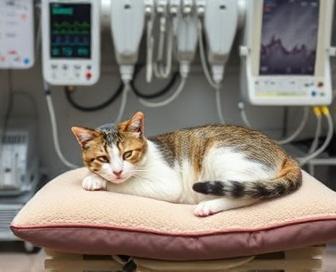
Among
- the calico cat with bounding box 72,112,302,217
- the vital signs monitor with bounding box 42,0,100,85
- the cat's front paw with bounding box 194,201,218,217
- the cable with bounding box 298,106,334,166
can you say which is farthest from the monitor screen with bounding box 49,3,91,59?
the cable with bounding box 298,106,334,166

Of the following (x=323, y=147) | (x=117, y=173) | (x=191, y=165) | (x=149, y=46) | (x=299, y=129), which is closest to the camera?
(x=117, y=173)

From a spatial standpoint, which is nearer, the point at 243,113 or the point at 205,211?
the point at 205,211

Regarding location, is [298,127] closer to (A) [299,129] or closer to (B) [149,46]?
(A) [299,129]

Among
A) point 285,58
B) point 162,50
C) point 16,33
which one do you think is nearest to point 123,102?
point 162,50

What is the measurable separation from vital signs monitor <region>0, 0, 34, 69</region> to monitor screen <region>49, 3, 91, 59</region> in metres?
0.07

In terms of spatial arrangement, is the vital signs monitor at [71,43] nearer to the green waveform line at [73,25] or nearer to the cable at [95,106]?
the green waveform line at [73,25]

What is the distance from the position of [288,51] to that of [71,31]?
75 centimetres

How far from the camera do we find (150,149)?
1368 millimetres

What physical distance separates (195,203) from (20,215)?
45cm

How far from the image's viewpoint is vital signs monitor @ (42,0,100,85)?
5.55ft

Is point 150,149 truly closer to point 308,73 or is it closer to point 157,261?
point 157,261

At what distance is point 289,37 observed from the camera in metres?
1.75

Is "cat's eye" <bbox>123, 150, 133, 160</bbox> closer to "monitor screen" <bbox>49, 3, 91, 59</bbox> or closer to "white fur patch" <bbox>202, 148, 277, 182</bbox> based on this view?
"white fur patch" <bbox>202, 148, 277, 182</bbox>

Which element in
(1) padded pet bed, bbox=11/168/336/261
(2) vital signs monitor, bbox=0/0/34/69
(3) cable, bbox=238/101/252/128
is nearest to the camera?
(1) padded pet bed, bbox=11/168/336/261
